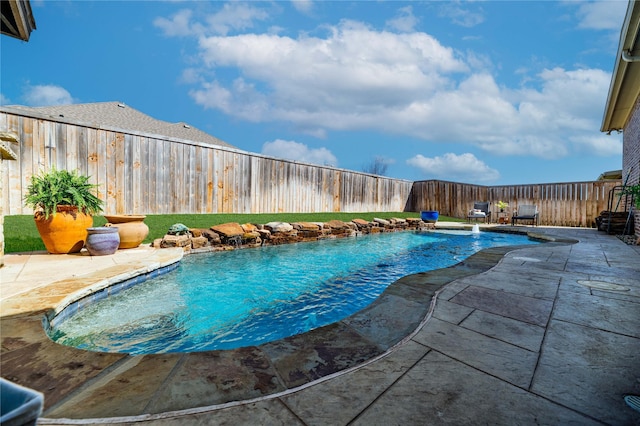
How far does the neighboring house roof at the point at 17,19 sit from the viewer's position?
343 cm

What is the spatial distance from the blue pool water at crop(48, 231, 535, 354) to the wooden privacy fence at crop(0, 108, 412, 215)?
8.99 feet

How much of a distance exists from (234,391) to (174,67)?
909 inches

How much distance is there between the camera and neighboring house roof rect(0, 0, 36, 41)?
3434 millimetres

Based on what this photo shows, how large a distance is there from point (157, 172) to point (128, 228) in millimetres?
2675

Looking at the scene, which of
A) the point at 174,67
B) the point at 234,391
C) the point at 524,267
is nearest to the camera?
the point at 234,391

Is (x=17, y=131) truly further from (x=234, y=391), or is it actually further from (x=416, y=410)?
(x=416, y=410)

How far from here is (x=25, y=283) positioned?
2539mm

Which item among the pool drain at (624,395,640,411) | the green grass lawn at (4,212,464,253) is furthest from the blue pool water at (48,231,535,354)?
the pool drain at (624,395,640,411)

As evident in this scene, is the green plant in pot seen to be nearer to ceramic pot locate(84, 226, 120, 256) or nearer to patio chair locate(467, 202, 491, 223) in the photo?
ceramic pot locate(84, 226, 120, 256)

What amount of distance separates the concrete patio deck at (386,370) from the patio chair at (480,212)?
1061cm

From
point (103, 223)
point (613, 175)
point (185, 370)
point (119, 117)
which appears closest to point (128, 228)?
point (103, 223)

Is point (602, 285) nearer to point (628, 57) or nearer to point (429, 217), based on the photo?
point (628, 57)

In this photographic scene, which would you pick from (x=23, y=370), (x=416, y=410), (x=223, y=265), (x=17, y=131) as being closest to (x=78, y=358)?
(x=23, y=370)

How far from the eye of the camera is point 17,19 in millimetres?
3611
